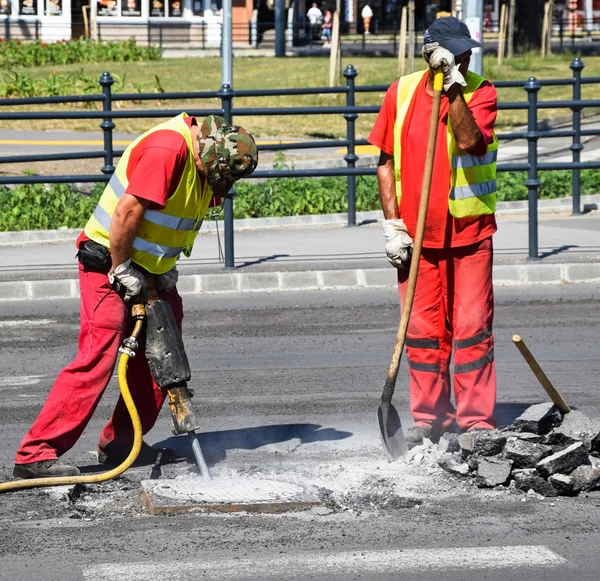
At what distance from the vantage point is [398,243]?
6.02 metres

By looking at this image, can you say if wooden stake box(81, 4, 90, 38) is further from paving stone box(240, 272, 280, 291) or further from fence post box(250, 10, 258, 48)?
paving stone box(240, 272, 280, 291)

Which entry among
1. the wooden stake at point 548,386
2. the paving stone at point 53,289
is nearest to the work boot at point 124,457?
the wooden stake at point 548,386

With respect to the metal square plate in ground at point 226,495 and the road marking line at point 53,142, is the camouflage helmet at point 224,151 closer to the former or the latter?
the metal square plate in ground at point 226,495

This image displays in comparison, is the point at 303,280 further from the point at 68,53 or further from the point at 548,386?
the point at 68,53

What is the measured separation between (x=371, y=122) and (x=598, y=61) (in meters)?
13.4

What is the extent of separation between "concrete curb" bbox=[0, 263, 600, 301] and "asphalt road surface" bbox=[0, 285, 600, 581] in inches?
31.9

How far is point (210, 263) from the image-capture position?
1080 centimetres

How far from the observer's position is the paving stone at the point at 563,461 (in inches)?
211

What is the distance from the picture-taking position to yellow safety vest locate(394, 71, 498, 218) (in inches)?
236

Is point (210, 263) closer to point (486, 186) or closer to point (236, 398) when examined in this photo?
point (236, 398)

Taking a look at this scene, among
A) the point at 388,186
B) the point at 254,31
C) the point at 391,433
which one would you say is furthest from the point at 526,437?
the point at 254,31

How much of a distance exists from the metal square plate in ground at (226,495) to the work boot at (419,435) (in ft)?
2.62

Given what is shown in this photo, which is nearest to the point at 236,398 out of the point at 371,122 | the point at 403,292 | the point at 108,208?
the point at 403,292

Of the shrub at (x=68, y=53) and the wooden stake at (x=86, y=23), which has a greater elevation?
the wooden stake at (x=86, y=23)
